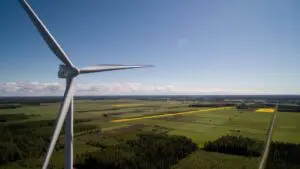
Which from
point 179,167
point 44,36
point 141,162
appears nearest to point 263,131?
point 179,167

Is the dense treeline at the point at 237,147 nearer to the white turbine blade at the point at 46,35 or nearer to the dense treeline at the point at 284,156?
the dense treeline at the point at 284,156

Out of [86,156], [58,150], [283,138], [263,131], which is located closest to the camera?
[86,156]

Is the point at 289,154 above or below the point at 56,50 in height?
below

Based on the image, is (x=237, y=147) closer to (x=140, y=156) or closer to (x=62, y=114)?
(x=140, y=156)

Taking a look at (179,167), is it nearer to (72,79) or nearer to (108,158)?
(108,158)

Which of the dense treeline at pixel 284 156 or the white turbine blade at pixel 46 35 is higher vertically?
the white turbine blade at pixel 46 35

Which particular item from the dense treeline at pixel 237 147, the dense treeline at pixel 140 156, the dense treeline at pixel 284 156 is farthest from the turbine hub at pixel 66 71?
the dense treeline at pixel 237 147

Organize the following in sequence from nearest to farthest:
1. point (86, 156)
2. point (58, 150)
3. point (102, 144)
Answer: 1. point (86, 156)
2. point (58, 150)
3. point (102, 144)
